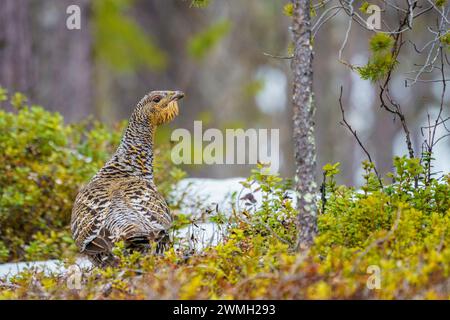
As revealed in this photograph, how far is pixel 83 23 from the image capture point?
53.3 ft

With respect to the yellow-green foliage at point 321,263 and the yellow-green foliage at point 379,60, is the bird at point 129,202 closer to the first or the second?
the yellow-green foliage at point 321,263

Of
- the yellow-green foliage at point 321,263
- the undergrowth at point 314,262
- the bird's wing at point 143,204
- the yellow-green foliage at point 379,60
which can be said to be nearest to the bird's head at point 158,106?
the bird's wing at point 143,204

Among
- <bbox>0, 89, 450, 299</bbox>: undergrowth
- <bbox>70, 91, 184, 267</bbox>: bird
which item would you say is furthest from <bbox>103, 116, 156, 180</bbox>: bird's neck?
<bbox>0, 89, 450, 299</bbox>: undergrowth

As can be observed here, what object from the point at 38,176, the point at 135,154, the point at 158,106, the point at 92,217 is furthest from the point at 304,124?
the point at 38,176

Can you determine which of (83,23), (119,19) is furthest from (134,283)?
(119,19)

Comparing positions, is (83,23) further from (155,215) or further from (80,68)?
(155,215)

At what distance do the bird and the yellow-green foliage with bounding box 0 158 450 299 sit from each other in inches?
13.2

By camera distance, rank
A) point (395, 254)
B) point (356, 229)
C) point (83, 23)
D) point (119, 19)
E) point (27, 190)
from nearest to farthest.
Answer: point (395, 254)
point (356, 229)
point (27, 190)
point (83, 23)
point (119, 19)

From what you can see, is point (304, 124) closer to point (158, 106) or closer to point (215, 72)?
point (158, 106)

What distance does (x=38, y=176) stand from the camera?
907 cm

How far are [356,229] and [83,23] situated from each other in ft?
38.2

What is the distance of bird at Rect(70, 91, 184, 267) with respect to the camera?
604cm

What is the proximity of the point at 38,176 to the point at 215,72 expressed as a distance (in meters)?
22.5

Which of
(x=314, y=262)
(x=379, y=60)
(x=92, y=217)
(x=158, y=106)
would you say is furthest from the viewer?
(x=158, y=106)
